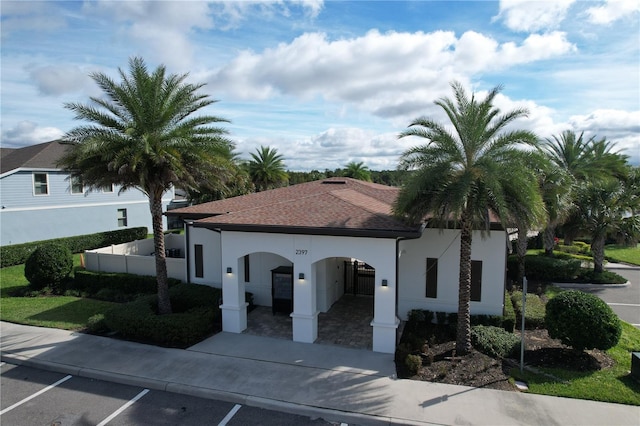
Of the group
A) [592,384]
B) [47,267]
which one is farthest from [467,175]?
[47,267]

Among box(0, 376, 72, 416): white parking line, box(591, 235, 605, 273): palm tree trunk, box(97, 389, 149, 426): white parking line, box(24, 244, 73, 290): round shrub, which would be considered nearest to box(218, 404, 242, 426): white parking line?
box(97, 389, 149, 426): white parking line

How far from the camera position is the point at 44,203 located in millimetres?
26609

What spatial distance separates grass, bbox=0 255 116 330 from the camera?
14.2 meters

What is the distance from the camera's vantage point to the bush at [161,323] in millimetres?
12148

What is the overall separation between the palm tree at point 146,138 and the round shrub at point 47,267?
6.49m

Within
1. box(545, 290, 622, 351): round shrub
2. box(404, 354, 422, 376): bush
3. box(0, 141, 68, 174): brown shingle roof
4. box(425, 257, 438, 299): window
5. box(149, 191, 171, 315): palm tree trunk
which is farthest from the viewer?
box(0, 141, 68, 174): brown shingle roof

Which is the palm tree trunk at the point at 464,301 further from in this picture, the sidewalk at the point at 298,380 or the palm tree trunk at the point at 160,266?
the palm tree trunk at the point at 160,266

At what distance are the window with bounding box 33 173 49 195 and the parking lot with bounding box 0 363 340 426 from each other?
19.7 metres

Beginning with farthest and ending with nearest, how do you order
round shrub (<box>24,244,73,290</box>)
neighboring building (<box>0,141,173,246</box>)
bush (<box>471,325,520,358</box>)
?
neighboring building (<box>0,141,173,246</box>)
round shrub (<box>24,244,73,290</box>)
bush (<box>471,325,520,358</box>)

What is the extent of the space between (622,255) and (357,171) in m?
27.0

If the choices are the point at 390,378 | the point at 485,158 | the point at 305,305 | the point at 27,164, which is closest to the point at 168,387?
the point at 305,305

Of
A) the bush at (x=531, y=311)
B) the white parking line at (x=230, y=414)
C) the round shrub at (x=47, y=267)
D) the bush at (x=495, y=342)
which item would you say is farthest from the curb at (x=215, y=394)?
the bush at (x=531, y=311)

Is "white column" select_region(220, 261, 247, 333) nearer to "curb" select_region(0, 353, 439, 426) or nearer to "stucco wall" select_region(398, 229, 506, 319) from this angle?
"curb" select_region(0, 353, 439, 426)

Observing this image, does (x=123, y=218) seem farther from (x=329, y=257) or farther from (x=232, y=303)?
(x=329, y=257)
